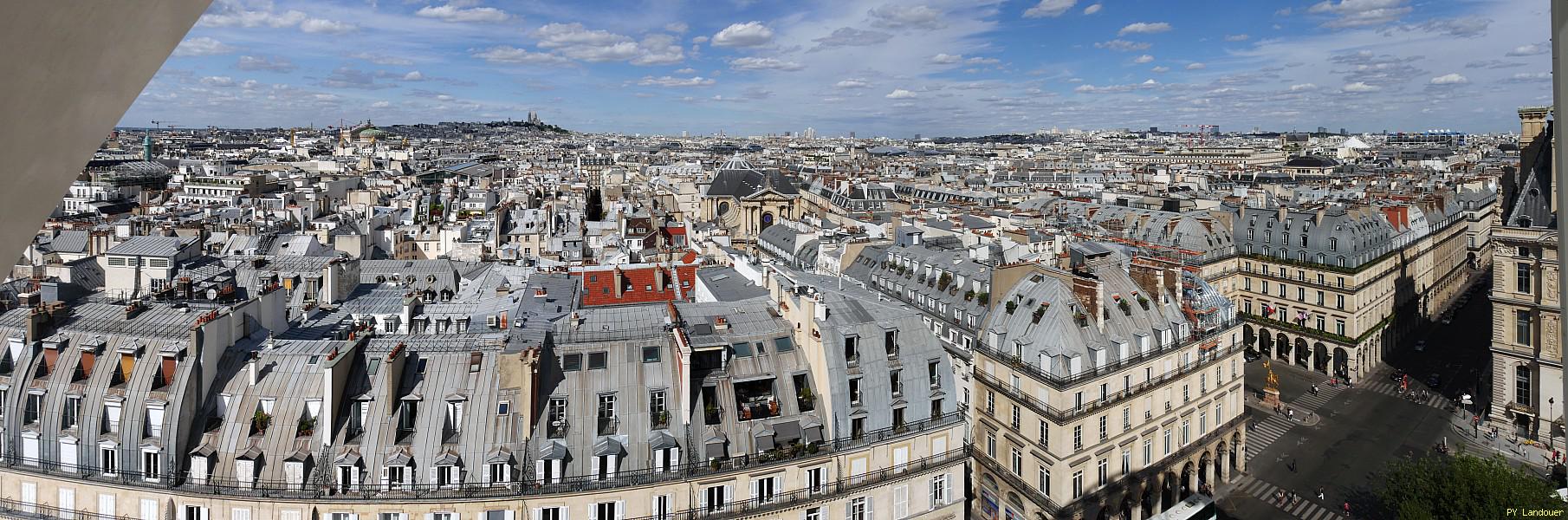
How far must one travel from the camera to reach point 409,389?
23547 mm

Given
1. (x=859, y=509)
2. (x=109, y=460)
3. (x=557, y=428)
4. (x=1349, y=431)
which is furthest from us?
(x=1349, y=431)

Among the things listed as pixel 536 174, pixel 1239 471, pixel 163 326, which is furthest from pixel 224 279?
pixel 536 174

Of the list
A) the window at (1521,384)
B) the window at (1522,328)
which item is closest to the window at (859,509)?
the window at (1522,328)

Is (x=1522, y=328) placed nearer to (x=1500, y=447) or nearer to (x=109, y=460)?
(x=1500, y=447)

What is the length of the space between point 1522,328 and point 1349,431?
8.40 meters

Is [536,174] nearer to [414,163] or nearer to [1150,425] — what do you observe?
[414,163]

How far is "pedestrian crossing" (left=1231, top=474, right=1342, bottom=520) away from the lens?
34469 millimetres

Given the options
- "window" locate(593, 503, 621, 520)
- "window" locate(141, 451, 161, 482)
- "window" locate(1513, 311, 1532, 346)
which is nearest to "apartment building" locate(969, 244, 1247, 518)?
"window" locate(1513, 311, 1532, 346)

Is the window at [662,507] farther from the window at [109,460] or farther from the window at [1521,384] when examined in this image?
the window at [1521,384]

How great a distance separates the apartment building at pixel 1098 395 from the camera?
104 feet

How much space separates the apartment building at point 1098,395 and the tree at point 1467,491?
316 inches

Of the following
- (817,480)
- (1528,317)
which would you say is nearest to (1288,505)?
(1528,317)

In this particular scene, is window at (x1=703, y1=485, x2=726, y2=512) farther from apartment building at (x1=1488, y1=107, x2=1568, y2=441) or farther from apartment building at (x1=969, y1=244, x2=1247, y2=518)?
apartment building at (x1=1488, y1=107, x2=1568, y2=441)

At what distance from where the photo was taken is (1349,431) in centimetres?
4347
